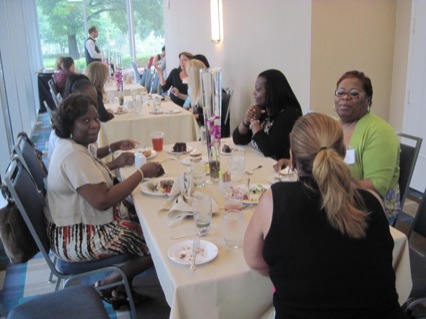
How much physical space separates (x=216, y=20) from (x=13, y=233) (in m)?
4.38

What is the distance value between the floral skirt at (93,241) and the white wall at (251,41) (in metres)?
2.11

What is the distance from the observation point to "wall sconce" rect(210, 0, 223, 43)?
17.7 feet

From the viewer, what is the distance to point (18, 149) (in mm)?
2201

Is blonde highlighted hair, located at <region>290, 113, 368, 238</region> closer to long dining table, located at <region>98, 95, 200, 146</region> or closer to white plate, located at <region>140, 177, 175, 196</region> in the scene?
white plate, located at <region>140, 177, 175, 196</region>

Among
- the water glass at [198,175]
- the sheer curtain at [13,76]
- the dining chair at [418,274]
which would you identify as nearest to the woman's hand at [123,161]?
the water glass at [198,175]

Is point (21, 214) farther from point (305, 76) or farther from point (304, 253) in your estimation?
point (305, 76)

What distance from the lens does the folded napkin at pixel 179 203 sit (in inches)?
66.5

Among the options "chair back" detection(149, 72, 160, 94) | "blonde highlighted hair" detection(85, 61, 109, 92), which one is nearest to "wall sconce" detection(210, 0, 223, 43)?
"chair back" detection(149, 72, 160, 94)

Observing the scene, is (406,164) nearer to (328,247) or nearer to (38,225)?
(328,247)

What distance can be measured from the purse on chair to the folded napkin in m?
0.59

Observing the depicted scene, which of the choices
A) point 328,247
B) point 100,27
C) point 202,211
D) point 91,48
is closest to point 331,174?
point 328,247

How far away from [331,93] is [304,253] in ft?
8.73

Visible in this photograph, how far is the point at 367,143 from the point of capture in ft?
6.52

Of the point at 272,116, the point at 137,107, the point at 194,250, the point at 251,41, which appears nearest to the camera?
the point at 194,250
